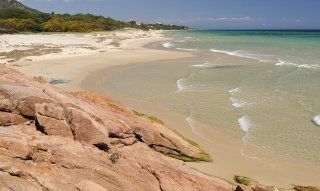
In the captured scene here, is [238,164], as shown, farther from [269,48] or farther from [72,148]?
[269,48]

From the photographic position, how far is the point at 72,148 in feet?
32.3

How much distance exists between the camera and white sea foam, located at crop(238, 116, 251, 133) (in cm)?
2000

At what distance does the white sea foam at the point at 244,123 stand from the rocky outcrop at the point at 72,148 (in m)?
7.77

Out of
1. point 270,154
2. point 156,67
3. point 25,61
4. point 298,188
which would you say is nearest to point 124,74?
point 156,67

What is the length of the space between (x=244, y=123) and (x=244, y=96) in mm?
7333

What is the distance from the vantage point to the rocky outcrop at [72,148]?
8.93m

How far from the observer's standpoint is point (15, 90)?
11.0 m

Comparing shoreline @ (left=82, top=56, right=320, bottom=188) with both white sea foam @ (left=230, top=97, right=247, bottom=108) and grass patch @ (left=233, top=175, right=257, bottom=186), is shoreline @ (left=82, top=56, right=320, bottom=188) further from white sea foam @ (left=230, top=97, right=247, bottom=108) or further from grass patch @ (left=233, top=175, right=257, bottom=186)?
white sea foam @ (left=230, top=97, right=247, bottom=108)

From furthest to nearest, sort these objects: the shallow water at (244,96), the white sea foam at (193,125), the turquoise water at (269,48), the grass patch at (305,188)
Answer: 1. the turquoise water at (269,48)
2. the shallow water at (244,96)
3. the white sea foam at (193,125)
4. the grass patch at (305,188)

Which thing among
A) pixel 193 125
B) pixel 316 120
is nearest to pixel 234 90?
pixel 316 120

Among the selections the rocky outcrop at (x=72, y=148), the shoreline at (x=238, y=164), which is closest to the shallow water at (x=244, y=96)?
the shoreline at (x=238, y=164)

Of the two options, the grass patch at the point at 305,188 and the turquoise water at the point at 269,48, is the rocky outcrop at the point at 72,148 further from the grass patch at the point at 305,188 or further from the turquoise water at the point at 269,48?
the turquoise water at the point at 269,48

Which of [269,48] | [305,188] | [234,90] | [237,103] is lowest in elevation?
[269,48]

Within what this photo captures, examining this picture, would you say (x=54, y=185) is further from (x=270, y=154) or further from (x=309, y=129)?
(x=309, y=129)
